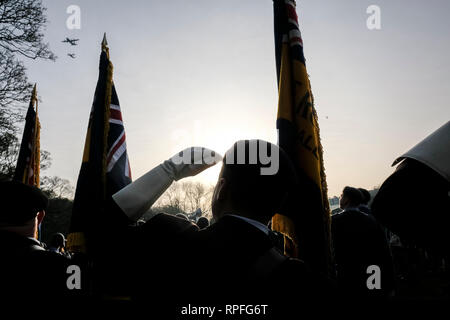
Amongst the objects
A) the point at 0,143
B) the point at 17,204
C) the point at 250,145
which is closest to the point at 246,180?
the point at 250,145

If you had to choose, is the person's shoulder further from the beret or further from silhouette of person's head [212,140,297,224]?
the beret

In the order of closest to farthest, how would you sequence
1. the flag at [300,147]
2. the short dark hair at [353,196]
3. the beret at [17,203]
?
1. the beret at [17,203]
2. the flag at [300,147]
3. the short dark hair at [353,196]

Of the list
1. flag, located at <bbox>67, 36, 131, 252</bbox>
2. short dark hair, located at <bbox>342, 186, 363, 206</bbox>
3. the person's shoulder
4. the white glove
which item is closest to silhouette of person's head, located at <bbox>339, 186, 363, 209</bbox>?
short dark hair, located at <bbox>342, 186, 363, 206</bbox>

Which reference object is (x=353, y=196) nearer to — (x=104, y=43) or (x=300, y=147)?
(x=300, y=147)

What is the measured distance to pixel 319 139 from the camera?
2699 millimetres

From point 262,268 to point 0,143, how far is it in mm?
12381

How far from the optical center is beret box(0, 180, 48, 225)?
86.1 inches

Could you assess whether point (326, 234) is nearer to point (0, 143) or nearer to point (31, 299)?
point (31, 299)

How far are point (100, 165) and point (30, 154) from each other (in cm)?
246

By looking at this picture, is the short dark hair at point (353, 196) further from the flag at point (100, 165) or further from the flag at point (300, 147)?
the flag at point (100, 165)

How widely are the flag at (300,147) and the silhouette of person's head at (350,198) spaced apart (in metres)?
1.89

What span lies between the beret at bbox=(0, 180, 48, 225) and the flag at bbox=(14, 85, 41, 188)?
2.83 metres

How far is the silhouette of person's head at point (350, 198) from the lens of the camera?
4.21 m

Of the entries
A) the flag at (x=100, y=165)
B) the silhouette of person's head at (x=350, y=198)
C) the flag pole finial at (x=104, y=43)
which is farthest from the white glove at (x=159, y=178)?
Result: the silhouette of person's head at (x=350, y=198)
